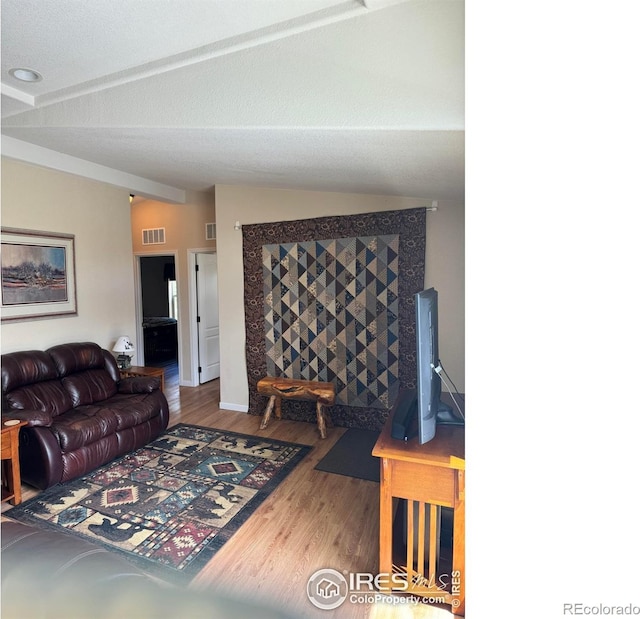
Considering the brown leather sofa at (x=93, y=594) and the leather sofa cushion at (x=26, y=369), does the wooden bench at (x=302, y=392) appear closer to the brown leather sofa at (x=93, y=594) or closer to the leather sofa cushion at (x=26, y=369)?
the leather sofa cushion at (x=26, y=369)

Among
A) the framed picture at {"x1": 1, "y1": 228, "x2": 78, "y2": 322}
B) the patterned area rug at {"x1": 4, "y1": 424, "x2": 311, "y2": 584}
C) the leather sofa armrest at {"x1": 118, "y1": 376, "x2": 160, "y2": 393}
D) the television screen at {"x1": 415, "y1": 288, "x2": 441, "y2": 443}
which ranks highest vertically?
the framed picture at {"x1": 1, "y1": 228, "x2": 78, "y2": 322}

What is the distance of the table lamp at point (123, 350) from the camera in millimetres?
4211

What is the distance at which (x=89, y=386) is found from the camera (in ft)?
11.6

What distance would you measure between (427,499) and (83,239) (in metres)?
4.15

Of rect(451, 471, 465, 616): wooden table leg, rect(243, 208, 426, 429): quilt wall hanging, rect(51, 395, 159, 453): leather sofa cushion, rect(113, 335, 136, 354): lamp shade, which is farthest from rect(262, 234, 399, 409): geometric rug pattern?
rect(451, 471, 465, 616): wooden table leg

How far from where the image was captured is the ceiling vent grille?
17.4 feet

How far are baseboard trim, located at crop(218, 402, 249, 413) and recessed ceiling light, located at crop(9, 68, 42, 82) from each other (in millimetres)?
3503

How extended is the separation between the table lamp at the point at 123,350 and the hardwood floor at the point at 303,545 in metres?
1.66

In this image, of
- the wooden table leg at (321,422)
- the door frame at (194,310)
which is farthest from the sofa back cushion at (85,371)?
the wooden table leg at (321,422)

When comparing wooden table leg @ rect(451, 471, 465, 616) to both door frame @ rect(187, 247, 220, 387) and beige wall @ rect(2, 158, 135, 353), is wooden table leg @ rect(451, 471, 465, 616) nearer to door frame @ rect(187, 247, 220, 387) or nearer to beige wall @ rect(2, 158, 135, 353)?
beige wall @ rect(2, 158, 135, 353)

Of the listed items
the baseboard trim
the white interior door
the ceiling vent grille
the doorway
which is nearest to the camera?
the baseboard trim

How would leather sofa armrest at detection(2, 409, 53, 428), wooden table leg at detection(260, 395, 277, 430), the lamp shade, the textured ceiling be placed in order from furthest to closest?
the lamp shade
wooden table leg at detection(260, 395, 277, 430)
leather sofa armrest at detection(2, 409, 53, 428)
the textured ceiling

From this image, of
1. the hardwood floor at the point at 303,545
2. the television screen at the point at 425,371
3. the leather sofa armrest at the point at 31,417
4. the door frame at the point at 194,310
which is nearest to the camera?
the television screen at the point at 425,371
